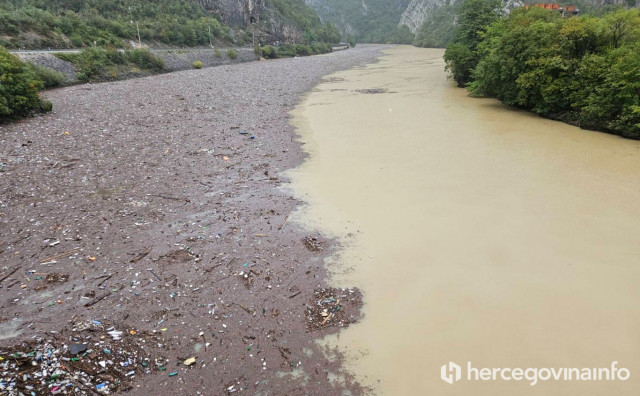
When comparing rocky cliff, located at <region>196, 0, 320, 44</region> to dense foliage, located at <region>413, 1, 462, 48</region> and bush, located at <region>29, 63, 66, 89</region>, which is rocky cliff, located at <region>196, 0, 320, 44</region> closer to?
dense foliage, located at <region>413, 1, 462, 48</region>

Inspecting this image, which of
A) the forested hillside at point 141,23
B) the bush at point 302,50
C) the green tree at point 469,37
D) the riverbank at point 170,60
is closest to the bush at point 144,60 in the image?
the riverbank at point 170,60

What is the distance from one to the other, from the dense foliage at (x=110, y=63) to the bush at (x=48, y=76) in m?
3.72

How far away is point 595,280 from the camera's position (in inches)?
332

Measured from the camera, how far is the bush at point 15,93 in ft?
66.6

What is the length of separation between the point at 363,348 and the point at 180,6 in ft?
361

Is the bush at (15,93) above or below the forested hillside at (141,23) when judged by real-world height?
below

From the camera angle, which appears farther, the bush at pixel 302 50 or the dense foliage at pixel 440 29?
the dense foliage at pixel 440 29

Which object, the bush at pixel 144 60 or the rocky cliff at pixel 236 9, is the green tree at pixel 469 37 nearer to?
the bush at pixel 144 60

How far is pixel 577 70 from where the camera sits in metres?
21.5

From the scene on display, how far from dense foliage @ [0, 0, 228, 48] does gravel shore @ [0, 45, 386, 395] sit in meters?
41.0

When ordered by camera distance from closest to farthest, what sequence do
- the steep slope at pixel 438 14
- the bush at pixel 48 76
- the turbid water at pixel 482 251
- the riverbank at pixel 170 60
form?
the turbid water at pixel 482 251 → the bush at pixel 48 76 → the riverbank at pixel 170 60 → the steep slope at pixel 438 14

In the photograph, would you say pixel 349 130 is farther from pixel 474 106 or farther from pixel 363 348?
pixel 363 348

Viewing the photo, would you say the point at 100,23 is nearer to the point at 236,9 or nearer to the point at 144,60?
the point at 144,60

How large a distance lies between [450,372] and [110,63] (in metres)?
51.1
